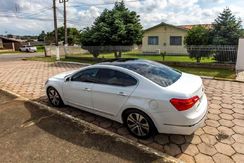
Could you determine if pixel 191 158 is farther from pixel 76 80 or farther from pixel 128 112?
pixel 76 80

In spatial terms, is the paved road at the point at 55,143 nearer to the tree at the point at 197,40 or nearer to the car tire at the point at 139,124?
the car tire at the point at 139,124

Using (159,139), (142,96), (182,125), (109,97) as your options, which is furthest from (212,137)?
(109,97)

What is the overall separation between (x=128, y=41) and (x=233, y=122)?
10864mm

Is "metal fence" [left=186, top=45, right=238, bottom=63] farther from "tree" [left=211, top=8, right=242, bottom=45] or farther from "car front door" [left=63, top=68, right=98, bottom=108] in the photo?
"car front door" [left=63, top=68, right=98, bottom=108]

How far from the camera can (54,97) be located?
212 inches

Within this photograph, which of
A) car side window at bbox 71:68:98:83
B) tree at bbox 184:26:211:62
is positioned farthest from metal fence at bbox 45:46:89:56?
car side window at bbox 71:68:98:83

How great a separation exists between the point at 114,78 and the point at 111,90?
27 centimetres

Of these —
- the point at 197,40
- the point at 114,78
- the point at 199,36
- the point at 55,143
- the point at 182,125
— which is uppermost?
the point at 199,36

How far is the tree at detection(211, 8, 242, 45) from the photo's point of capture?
11.5 metres

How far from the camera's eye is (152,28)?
2534 centimetres

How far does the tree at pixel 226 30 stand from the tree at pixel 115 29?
17.1 ft

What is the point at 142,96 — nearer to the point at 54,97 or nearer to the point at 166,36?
the point at 54,97

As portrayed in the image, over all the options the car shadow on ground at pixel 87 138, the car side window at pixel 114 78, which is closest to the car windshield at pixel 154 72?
the car side window at pixel 114 78

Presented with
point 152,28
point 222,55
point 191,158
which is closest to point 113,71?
point 191,158
